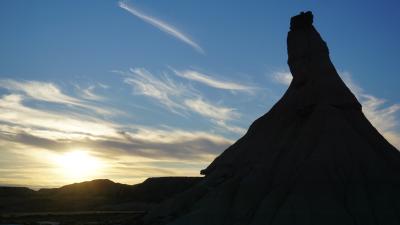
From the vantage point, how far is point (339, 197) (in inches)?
2061

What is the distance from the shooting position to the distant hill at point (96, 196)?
14512 cm

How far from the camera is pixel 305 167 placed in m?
56.2

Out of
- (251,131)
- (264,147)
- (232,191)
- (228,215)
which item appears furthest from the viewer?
(251,131)

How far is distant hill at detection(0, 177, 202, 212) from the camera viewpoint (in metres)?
145

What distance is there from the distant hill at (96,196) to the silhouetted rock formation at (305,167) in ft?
239

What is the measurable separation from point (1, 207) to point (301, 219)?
116202 mm

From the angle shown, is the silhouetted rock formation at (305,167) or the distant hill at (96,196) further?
the distant hill at (96,196)

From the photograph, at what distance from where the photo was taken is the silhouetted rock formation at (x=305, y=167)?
5153cm

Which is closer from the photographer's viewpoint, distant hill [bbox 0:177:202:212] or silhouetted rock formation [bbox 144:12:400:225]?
silhouetted rock formation [bbox 144:12:400:225]

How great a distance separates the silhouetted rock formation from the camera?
5153 cm

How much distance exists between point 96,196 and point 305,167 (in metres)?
120

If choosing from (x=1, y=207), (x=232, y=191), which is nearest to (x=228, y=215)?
(x=232, y=191)

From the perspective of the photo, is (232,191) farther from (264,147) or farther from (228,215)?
(264,147)

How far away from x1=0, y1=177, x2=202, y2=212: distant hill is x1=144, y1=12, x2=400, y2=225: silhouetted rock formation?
7283 centimetres
